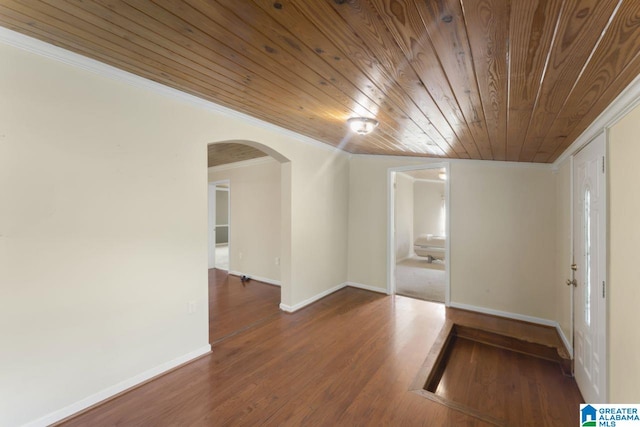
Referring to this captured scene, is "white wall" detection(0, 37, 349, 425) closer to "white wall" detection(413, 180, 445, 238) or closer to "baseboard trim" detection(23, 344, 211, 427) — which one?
"baseboard trim" detection(23, 344, 211, 427)

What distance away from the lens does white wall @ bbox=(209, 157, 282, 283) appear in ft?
16.4

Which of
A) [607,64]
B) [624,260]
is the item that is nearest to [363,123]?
[607,64]

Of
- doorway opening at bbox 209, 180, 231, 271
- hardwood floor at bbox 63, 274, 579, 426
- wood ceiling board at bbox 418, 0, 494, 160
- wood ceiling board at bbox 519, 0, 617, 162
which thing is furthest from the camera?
doorway opening at bbox 209, 180, 231, 271

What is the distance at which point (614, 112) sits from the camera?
1525 mm

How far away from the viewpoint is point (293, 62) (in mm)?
1564

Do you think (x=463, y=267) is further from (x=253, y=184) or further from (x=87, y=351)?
(x=87, y=351)

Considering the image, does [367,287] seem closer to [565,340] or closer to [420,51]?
[565,340]

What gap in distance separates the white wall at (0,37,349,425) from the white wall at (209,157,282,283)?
2323 millimetres

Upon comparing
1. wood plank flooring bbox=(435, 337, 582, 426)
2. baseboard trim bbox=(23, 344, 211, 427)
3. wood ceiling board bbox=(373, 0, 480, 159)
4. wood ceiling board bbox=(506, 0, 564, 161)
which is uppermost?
wood ceiling board bbox=(373, 0, 480, 159)

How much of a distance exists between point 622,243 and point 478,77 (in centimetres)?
122

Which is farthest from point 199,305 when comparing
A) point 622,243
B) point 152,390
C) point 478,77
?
point 622,243

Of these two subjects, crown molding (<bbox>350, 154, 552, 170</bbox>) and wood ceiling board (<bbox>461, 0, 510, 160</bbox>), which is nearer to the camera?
wood ceiling board (<bbox>461, 0, 510, 160</bbox>)

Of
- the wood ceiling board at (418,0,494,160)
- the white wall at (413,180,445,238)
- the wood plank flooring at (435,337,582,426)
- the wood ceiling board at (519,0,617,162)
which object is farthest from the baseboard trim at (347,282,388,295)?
the white wall at (413,180,445,238)

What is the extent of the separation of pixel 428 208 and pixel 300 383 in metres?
7.71
